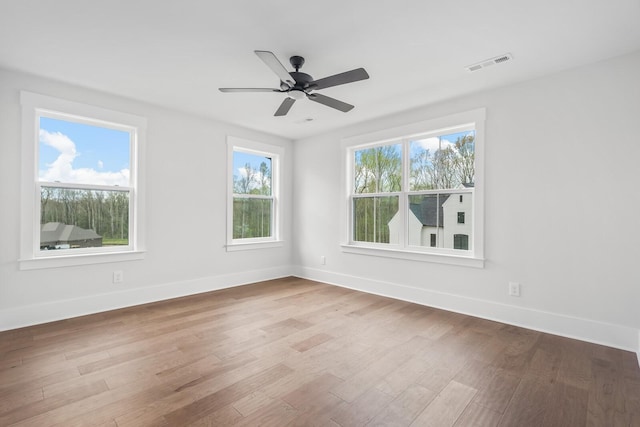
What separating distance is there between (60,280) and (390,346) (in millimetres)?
3568

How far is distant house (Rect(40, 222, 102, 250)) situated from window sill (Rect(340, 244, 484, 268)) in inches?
132

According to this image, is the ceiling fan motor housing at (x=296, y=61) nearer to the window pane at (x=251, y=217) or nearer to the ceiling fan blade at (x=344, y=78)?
the ceiling fan blade at (x=344, y=78)

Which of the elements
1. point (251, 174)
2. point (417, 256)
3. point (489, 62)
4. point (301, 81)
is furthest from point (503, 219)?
point (251, 174)

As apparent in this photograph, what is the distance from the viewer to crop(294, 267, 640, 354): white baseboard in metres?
2.80

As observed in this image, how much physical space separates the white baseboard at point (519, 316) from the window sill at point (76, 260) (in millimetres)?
3089

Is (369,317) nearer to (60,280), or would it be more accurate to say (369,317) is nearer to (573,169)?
(573,169)

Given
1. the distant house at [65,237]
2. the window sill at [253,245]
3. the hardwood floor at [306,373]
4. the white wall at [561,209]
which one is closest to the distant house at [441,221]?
the white wall at [561,209]

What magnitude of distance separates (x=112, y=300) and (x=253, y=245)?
6.83 ft

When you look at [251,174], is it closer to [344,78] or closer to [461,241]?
[344,78]

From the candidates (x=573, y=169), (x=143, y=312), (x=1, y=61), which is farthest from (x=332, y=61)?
(x=143, y=312)

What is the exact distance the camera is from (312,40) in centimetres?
256

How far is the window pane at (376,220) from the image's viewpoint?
456cm

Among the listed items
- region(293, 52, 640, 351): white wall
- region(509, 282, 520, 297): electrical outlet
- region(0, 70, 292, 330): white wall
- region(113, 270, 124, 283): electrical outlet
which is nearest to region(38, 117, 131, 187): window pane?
region(0, 70, 292, 330): white wall

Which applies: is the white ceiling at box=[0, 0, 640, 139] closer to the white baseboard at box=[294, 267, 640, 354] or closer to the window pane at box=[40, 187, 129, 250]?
the window pane at box=[40, 187, 129, 250]
